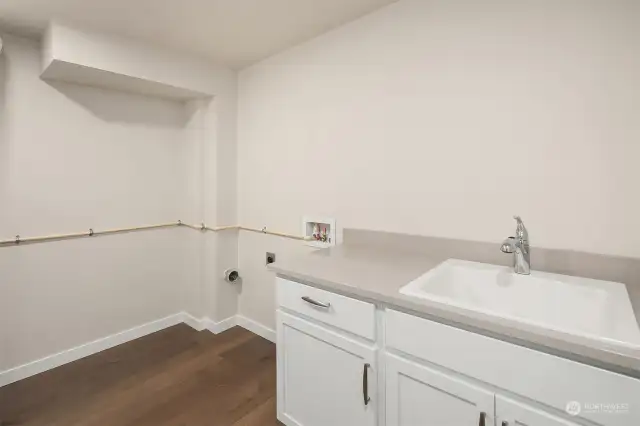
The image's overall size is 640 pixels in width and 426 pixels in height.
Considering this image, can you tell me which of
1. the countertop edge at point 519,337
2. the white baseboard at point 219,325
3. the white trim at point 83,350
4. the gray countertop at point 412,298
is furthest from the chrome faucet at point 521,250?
the white trim at point 83,350

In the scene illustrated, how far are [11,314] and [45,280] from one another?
0.79ft

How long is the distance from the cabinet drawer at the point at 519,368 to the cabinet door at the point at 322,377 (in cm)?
20

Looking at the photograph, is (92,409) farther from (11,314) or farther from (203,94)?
(203,94)

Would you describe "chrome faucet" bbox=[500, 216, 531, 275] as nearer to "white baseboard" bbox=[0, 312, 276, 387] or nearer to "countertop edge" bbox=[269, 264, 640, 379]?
"countertop edge" bbox=[269, 264, 640, 379]

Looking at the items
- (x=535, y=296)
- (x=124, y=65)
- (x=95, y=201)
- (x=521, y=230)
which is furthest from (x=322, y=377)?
(x=124, y=65)

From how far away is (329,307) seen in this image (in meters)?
1.29

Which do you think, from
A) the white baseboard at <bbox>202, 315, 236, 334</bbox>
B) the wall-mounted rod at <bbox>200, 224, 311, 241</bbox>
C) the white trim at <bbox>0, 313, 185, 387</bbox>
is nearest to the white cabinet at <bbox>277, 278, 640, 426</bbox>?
the wall-mounted rod at <bbox>200, 224, 311, 241</bbox>

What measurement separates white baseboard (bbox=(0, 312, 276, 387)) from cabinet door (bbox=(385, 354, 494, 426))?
4.76ft

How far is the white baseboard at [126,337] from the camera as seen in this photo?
6.57 ft

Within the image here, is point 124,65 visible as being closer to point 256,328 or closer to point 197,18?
point 197,18

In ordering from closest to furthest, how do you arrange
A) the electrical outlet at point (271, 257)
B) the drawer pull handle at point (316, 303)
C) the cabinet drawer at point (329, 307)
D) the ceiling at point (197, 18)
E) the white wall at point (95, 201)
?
the cabinet drawer at point (329, 307)
the drawer pull handle at point (316, 303)
the ceiling at point (197, 18)
the white wall at point (95, 201)
the electrical outlet at point (271, 257)

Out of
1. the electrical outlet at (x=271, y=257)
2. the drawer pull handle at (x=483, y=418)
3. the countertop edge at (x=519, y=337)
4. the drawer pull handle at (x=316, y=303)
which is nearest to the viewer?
the countertop edge at (x=519, y=337)

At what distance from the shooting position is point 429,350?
1036mm

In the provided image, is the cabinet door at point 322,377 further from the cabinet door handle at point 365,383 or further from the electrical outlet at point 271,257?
the electrical outlet at point 271,257
